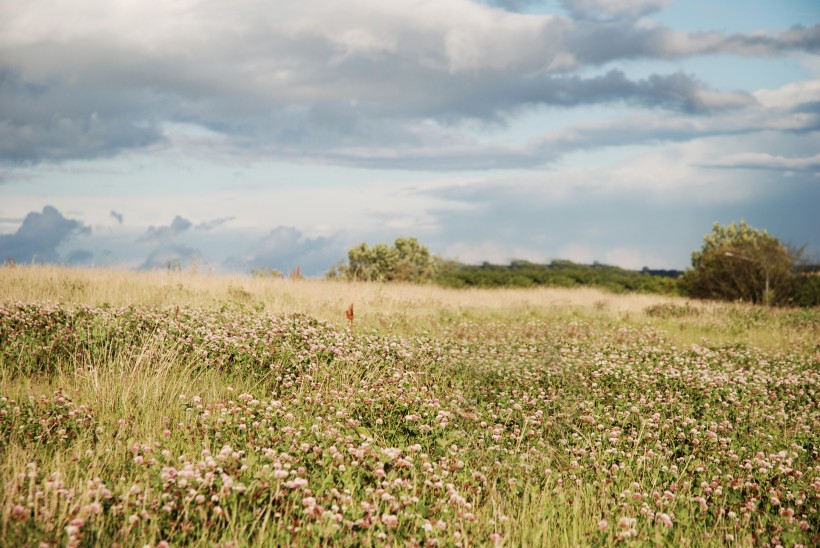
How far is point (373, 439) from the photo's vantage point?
5.67m

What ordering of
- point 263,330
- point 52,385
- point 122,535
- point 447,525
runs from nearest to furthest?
point 122,535 → point 447,525 → point 52,385 → point 263,330

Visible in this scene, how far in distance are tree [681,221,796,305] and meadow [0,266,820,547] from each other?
24717 mm

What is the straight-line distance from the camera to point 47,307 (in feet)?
34.9

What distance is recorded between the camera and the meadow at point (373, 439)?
4.30 meters

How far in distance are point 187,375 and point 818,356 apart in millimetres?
14911

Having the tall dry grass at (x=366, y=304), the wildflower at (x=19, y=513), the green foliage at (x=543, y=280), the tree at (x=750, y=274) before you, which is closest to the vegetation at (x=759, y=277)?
the tree at (x=750, y=274)

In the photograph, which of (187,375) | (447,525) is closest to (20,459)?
(187,375)

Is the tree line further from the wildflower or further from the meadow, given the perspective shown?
the wildflower

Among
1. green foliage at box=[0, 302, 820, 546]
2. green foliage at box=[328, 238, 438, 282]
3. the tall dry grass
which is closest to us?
green foliage at box=[0, 302, 820, 546]

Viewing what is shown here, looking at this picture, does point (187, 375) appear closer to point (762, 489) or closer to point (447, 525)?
point (447, 525)

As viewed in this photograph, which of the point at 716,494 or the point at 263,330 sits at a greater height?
the point at 263,330

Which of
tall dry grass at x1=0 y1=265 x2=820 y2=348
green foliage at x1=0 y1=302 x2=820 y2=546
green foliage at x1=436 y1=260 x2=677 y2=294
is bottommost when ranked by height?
green foliage at x1=0 y1=302 x2=820 y2=546

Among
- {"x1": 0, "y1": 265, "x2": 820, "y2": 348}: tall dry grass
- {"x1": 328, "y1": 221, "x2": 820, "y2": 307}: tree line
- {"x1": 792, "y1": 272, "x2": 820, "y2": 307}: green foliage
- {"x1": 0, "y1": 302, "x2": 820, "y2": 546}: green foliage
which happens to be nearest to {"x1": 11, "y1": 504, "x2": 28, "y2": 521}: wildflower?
{"x1": 0, "y1": 302, "x2": 820, "y2": 546}: green foliage

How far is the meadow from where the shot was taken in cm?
430
